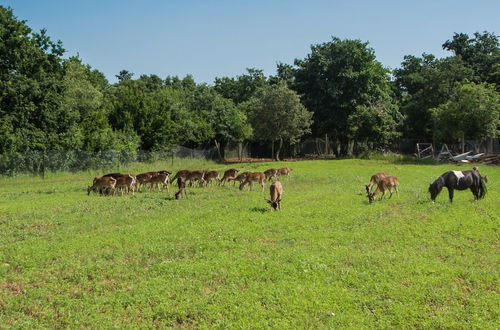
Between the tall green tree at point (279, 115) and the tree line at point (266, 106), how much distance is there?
10 cm

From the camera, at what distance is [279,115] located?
44.5m

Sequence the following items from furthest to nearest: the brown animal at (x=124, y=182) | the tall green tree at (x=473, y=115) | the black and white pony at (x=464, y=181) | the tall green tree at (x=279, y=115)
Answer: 1. the tall green tree at (x=279, y=115)
2. the tall green tree at (x=473, y=115)
3. the brown animal at (x=124, y=182)
4. the black and white pony at (x=464, y=181)

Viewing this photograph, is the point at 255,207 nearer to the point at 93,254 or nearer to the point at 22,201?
the point at 93,254

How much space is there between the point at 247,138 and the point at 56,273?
45953mm

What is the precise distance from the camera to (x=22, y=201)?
18906 mm

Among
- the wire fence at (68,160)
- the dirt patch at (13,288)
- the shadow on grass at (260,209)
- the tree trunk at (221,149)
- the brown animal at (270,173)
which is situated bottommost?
the dirt patch at (13,288)

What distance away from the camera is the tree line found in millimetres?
32219

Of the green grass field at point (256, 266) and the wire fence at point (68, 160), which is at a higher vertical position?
the wire fence at point (68, 160)

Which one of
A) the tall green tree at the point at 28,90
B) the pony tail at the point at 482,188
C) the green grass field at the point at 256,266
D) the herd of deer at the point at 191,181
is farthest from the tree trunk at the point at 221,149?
the pony tail at the point at 482,188

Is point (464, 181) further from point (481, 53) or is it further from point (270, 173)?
point (481, 53)

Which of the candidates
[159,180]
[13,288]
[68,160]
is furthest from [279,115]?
[13,288]

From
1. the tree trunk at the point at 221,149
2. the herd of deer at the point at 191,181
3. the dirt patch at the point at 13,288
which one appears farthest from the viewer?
the tree trunk at the point at 221,149

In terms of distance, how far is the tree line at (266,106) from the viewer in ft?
106

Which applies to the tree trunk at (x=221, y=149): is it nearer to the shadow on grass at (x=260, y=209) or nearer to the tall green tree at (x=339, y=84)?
the tall green tree at (x=339, y=84)
